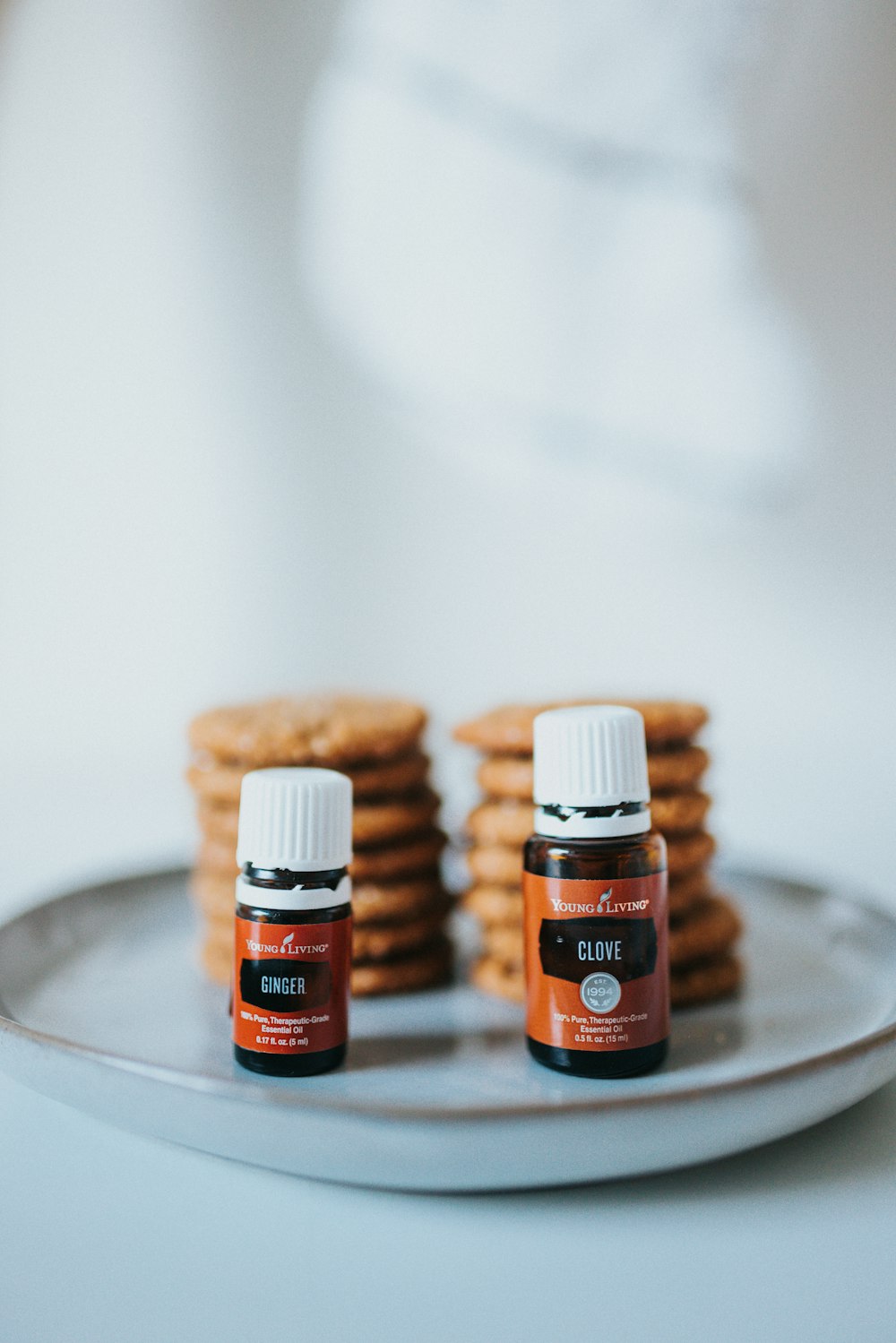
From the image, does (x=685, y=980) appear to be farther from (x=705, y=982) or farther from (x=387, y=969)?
(x=387, y=969)

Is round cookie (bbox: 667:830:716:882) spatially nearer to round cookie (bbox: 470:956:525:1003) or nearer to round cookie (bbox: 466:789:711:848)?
round cookie (bbox: 466:789:711:848)

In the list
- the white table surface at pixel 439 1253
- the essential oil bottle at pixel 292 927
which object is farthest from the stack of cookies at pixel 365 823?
the white table surface at pixel 439 1253

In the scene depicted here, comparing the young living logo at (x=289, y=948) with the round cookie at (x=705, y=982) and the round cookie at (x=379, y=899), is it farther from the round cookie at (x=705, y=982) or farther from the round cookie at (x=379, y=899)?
the round cookie at (x=705, y=982)

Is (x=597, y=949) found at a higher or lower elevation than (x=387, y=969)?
higher

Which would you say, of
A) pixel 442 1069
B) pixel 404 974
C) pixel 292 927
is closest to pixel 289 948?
pixel 292 927

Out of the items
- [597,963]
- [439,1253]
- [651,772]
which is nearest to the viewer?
[439,1253]

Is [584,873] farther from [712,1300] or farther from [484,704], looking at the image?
[484,704]
